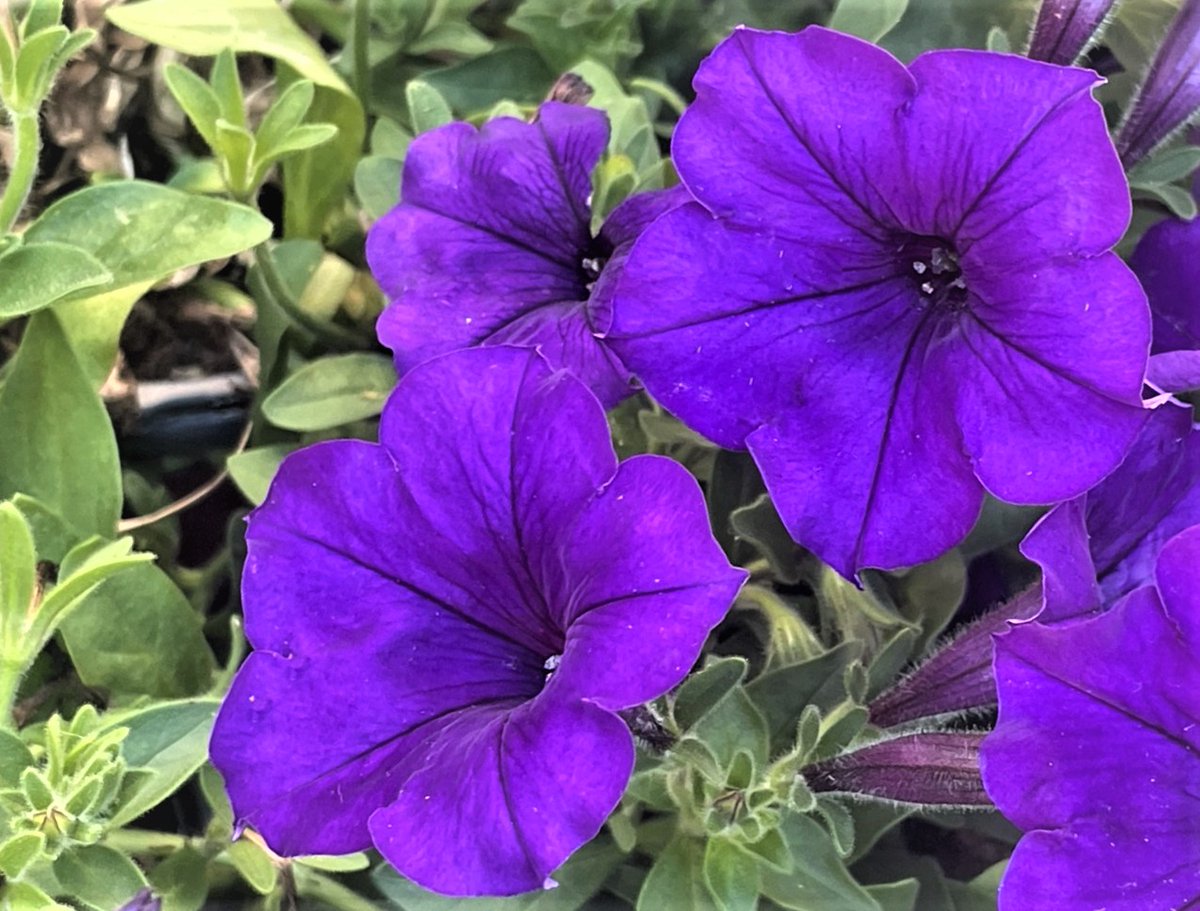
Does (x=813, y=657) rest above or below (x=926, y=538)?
below

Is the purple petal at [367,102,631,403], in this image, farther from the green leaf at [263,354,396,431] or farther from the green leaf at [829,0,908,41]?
the green leaf at [829,0,908,41]

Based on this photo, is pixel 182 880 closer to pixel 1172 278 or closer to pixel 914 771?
pixel 914 771

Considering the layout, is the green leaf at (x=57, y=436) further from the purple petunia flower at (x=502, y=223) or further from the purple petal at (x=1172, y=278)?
the purple petal at (x=1172, y=278)

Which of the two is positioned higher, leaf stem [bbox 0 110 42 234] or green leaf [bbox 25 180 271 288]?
leaf stem [bbox 0 110 42 234]

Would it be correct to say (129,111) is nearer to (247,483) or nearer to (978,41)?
(247,483)

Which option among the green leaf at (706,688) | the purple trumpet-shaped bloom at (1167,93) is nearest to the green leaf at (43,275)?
the green leaf at (706,688)

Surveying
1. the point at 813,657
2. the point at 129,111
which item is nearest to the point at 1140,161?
the point at 813,657

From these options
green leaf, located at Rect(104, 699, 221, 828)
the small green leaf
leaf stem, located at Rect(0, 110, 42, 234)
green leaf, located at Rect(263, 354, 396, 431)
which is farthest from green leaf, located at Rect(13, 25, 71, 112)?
green leaf, located at Rect(104, 699, 221, 828)
